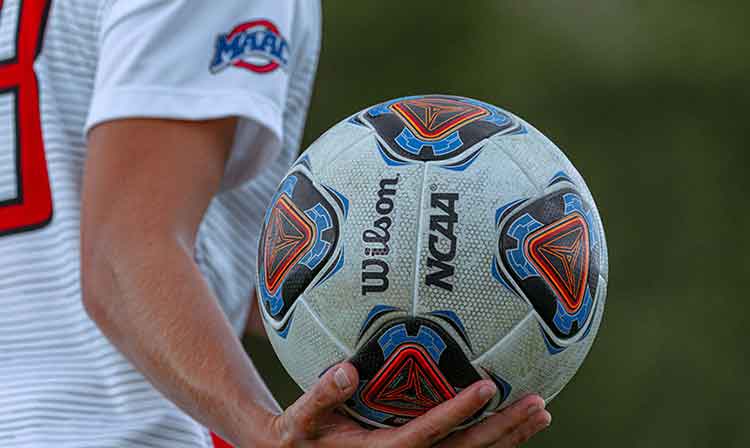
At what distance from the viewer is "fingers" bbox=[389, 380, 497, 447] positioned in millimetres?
1722

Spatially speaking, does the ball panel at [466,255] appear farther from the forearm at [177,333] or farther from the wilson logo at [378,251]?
the forearm at [177,333]

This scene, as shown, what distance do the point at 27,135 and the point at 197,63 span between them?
36 cm

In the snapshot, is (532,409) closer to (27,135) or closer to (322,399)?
(322,399)

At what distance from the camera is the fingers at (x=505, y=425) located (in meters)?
1.82

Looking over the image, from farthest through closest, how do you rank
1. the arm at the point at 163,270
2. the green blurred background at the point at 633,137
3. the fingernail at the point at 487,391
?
the green blurred background at the point at 633,137 → the arm at the point at 163,270 → the fingernail at the point at 487,391

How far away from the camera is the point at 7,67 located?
7.44 ft

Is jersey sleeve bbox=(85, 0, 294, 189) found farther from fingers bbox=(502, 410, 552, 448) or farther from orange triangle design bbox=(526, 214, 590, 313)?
fingers bbox=(502, 410, 552, 448)

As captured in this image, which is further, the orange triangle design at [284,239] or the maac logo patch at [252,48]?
the maac logo patch at [252,48]

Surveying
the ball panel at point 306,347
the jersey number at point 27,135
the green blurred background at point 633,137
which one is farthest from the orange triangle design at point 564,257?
the green blurred background at point 633,137

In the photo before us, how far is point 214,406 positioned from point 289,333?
17 cm

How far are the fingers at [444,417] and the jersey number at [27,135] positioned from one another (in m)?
0.91

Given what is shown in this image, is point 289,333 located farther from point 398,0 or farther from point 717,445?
point 398,0

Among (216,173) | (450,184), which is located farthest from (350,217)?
(216,173)

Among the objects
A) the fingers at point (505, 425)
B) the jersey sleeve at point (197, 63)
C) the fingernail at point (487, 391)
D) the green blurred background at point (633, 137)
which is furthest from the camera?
the green blurred background at point (633, 137)
